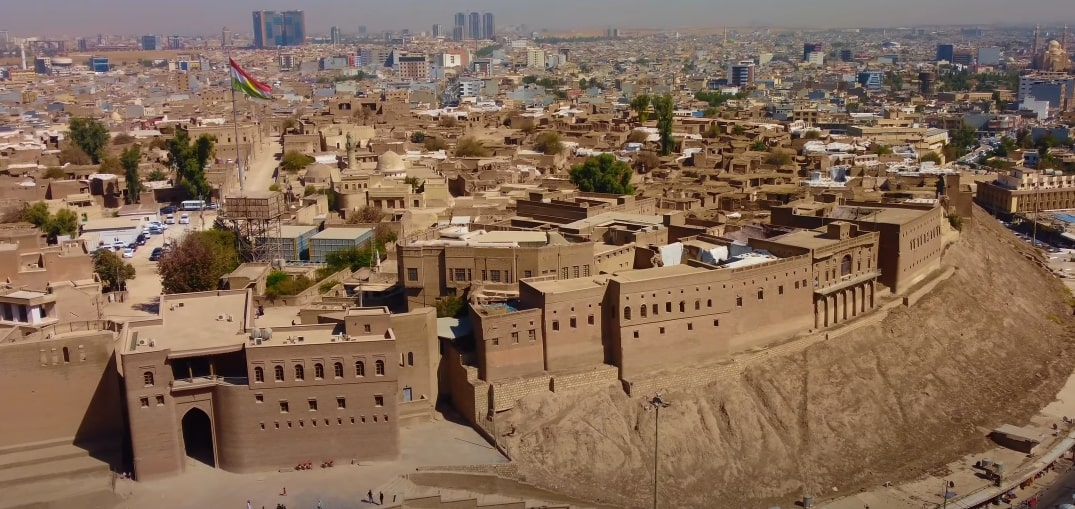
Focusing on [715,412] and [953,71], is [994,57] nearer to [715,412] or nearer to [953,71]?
[953,71]

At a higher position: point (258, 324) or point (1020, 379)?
point (258, 324)

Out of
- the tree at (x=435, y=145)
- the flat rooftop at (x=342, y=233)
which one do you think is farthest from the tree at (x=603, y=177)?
the tree at (x=435, y=145)

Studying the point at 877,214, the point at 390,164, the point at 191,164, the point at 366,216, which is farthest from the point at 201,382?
the point at 191,164

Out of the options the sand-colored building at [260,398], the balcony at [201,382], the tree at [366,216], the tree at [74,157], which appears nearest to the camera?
the sand-colored building at [260,398]

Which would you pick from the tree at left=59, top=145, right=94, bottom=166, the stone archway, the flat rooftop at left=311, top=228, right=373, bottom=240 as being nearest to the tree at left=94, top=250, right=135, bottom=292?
the flat rooftop at left=311, top=228, right=373, bottom=240

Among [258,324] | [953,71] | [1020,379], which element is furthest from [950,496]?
[953,71]

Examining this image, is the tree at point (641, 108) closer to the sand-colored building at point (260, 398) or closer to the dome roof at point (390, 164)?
the dome roof at point (390, 164)
